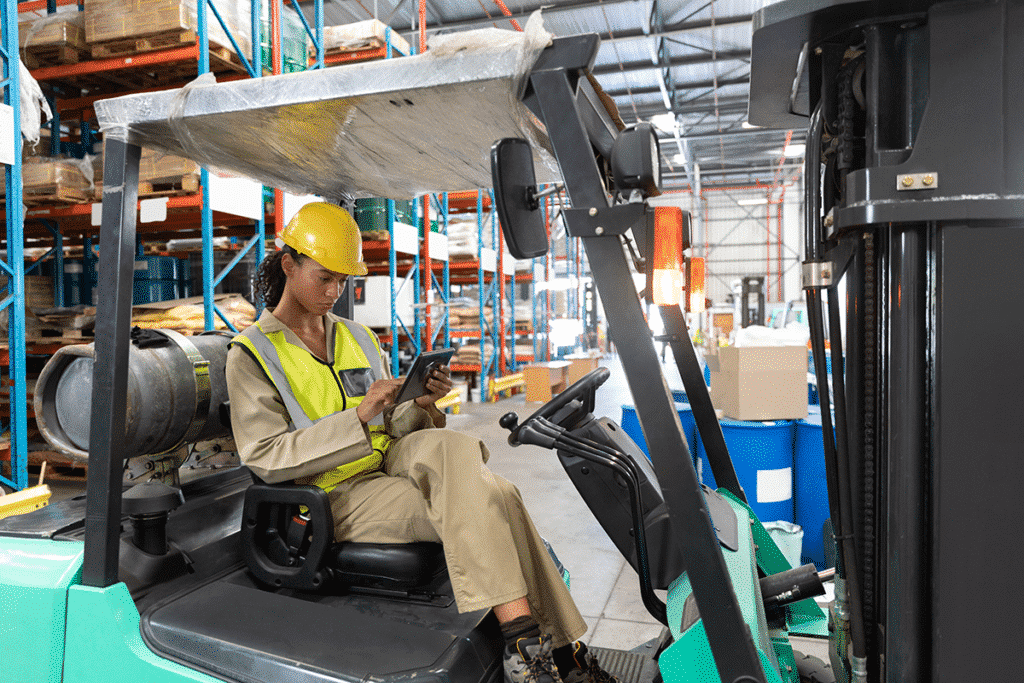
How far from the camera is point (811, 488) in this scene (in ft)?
14.9

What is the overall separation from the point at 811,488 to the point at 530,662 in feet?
10.7

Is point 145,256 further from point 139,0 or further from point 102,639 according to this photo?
point 102,639

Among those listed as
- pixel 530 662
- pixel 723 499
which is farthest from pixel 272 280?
pixel 723 499

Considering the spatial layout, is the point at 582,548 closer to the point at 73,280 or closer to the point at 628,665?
the point at 628,665

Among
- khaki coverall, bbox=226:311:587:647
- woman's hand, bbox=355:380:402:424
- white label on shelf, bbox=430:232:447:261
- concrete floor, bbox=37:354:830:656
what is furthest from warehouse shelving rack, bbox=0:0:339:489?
woman's hand, bbox=355:380:402:424

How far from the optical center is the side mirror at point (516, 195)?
56.9 inches

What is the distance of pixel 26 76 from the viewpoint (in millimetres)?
5035

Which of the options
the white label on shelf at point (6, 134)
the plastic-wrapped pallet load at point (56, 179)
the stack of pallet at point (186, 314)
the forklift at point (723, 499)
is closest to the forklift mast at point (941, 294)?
the forklift at point (723, 499)

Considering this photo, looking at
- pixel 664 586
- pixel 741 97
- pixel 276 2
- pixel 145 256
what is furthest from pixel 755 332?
pixel 741 97

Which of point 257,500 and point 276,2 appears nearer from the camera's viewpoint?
point 257,500

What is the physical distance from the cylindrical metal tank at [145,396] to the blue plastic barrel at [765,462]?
320cm

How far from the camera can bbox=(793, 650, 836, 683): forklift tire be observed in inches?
83.5

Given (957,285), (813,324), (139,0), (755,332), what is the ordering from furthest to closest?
(139,0) < (755,332) < (813,324) < (957,285)

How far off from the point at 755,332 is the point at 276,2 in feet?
17.2
